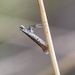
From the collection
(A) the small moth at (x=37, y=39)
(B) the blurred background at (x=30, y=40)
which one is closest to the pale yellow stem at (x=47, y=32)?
(A) the small moth at (x=37, y=39)

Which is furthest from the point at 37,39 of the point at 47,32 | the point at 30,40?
the point at 30,40

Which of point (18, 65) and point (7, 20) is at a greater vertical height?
point (7, 20)

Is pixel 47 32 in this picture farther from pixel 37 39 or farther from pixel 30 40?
pixel 30 40

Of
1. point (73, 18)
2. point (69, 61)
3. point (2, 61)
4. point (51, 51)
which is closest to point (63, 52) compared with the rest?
point (69, 61)

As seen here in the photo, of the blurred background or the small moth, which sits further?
the blurred background

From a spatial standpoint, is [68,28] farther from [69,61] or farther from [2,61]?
[2,61]

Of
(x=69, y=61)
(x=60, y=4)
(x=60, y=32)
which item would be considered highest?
(x=60, y=4)

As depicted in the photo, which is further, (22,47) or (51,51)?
(22,47)

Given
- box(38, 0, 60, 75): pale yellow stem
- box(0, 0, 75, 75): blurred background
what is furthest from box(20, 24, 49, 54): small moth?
box(0, 0, 75, 75): blurred background

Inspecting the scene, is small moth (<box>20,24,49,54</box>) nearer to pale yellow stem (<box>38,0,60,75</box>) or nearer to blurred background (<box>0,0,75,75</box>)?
pale yellow stem (<box>38,0,60,75</box>)
